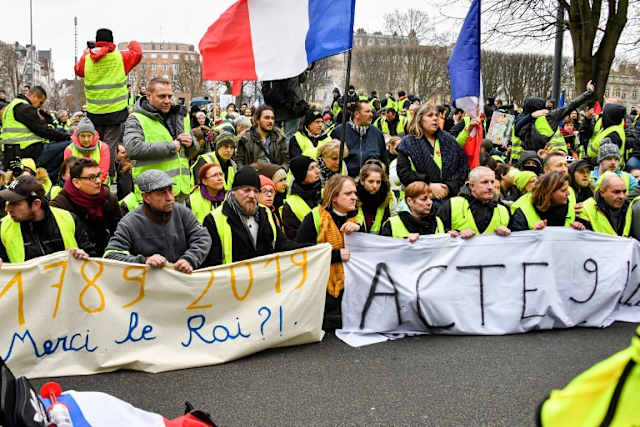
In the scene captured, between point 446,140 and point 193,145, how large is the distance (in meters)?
2.67

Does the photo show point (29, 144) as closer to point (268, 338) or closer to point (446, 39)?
point (268, 338)

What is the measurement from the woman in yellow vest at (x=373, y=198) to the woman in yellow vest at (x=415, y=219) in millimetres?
295

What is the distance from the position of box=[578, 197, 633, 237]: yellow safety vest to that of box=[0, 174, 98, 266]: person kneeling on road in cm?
454

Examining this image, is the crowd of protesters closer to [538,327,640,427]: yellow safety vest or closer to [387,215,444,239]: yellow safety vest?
[387,215,444,239]: yellow safety vest

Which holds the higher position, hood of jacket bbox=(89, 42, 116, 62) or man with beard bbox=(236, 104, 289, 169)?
hood of jacket bbox=(89, 42, 116, 62)

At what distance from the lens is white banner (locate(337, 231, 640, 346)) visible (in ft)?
18.1

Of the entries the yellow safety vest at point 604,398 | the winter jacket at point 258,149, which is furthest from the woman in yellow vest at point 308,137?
the yellow safety vest at point 604,398

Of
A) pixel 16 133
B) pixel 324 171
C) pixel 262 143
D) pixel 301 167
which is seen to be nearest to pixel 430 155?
pixel 324 171

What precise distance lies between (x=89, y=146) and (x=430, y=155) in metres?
4.18

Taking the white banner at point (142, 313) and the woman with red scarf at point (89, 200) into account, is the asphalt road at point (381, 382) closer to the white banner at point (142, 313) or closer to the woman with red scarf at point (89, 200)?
the white banner at point (142, 313)

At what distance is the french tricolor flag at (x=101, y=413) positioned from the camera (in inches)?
93.0

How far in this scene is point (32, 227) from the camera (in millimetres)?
4984

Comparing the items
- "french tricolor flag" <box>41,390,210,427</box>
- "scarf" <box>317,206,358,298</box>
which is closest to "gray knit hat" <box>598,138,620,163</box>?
"scarf" <box>317,206,358,298</box>

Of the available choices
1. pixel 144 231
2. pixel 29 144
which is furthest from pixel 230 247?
pixel 29 144
